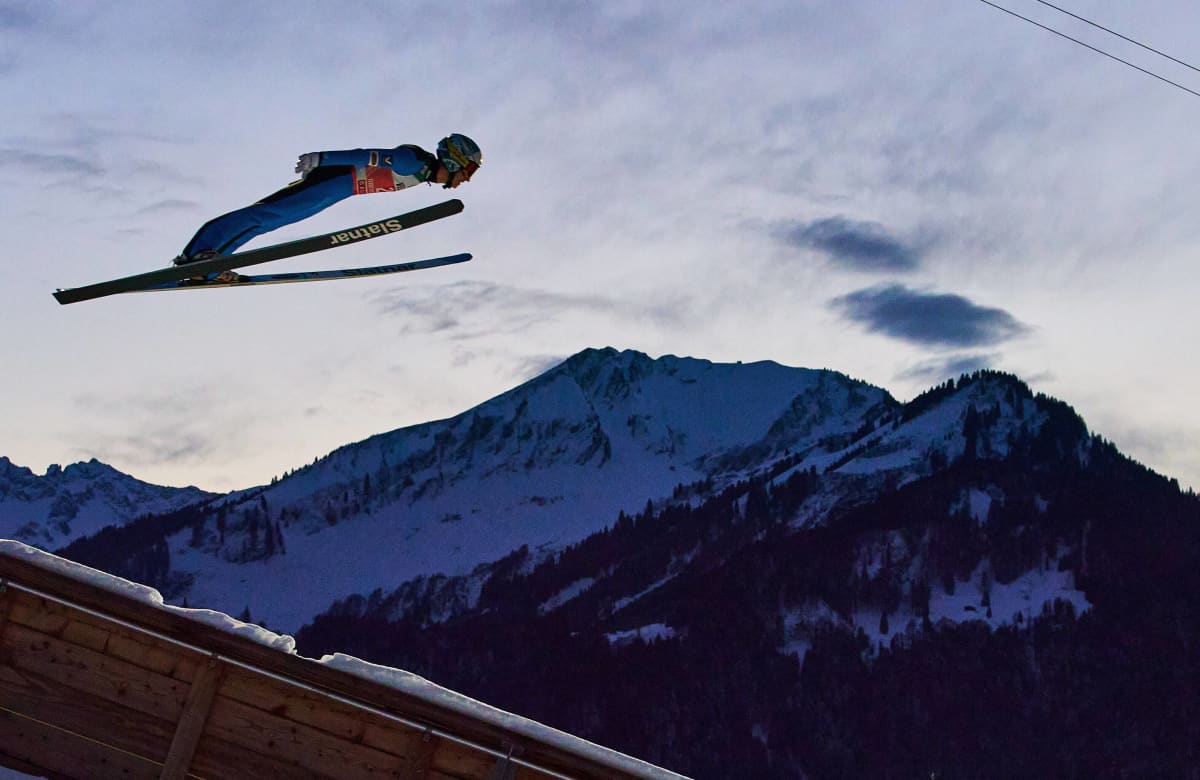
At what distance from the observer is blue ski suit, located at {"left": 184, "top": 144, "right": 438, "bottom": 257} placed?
12.3 metres

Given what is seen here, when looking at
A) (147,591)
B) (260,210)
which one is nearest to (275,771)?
(147,591)

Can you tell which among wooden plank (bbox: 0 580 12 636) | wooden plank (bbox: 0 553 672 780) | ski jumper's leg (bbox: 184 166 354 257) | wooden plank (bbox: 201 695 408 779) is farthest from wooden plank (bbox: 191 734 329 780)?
ski jumper's leg (bbox: 184 166 354 257)

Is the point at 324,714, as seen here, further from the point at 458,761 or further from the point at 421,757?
the point at 458,761

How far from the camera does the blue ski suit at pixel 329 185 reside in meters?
12.3

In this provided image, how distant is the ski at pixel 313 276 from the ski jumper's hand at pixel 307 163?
1667 millimetres

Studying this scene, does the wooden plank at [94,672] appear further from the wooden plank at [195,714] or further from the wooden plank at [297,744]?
the wooden plank at [297,744]

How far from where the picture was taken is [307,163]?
40.2 feet

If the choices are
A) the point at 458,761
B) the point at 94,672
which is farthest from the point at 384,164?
the point at 458,761

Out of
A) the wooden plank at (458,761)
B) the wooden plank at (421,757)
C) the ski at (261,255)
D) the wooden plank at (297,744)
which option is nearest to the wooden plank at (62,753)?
the wooden plank at (297,744)

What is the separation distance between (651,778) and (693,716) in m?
188

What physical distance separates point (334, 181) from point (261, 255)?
1332mm

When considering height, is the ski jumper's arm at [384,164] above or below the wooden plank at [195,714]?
above

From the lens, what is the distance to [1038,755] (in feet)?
603

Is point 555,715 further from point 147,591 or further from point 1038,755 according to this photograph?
point 147,591
